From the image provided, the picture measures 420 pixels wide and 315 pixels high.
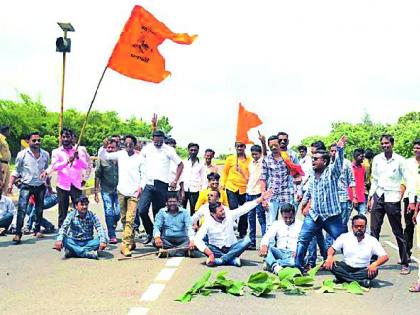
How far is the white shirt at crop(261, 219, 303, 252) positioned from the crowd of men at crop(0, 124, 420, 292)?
1 centimetres

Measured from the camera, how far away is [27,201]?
12039 mm

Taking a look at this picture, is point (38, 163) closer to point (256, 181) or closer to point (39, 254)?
point (39, 254)

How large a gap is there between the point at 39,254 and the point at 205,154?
12.7ft

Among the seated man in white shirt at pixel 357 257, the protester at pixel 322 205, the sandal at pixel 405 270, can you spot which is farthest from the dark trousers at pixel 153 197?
the sandal at pixel 405 270

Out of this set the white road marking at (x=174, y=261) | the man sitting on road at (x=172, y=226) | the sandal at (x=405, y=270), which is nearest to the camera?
the sandal at (x=405, y=270)

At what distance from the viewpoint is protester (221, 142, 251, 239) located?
1198 centimetres

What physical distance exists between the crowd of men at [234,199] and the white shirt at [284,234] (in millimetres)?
14

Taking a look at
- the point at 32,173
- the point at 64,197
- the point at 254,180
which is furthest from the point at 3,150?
the point at 254,180

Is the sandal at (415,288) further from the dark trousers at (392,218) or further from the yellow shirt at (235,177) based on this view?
the yellow shirt at (235,177)

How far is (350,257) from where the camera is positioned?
834 centimetres

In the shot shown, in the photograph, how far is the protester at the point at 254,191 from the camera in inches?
445

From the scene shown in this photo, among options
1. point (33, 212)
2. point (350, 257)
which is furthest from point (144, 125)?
point (350, 257)

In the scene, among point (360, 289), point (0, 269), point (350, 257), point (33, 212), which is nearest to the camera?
point (360, 289)

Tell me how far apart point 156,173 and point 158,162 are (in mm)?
180
